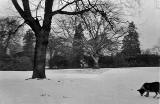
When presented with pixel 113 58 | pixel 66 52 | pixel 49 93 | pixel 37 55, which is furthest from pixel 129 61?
pixel 49 93

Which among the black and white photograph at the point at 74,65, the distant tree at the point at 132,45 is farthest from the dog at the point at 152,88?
the distant tree at the point at 132,45

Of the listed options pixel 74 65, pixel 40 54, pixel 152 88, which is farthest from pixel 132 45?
pixel 152 88

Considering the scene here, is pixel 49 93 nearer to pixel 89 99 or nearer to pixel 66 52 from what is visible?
pixel 89 99

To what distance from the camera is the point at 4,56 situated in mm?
43031

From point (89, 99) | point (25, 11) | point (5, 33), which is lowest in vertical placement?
point (89, 99)

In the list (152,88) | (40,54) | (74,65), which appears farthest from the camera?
(74,65)

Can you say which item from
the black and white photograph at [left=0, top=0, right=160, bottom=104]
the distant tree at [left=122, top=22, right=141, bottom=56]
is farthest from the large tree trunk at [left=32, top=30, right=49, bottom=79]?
the distant tree at [left=122, top=22, right=141, bottom=56]

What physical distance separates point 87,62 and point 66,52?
180 inches

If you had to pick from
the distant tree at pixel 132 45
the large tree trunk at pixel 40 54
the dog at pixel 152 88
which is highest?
the distant tree at pixel 132 45

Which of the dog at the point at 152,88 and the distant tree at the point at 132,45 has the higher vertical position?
the distant tree at the point at 132,45

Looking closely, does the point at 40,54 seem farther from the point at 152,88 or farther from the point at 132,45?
the point at 132,45

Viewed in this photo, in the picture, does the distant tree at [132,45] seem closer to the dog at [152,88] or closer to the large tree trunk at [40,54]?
the large tree trunk at [40,54]

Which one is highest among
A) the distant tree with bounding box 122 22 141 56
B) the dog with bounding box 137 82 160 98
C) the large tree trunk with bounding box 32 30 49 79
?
the distant tree with bounding box 122 22 141 56

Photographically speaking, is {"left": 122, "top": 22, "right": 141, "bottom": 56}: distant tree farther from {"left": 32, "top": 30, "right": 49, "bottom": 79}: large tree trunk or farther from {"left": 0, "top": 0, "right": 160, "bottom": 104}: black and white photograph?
{"left": 32, "top": 30, "right": 49, "bottom": 79}: large tree trunk
